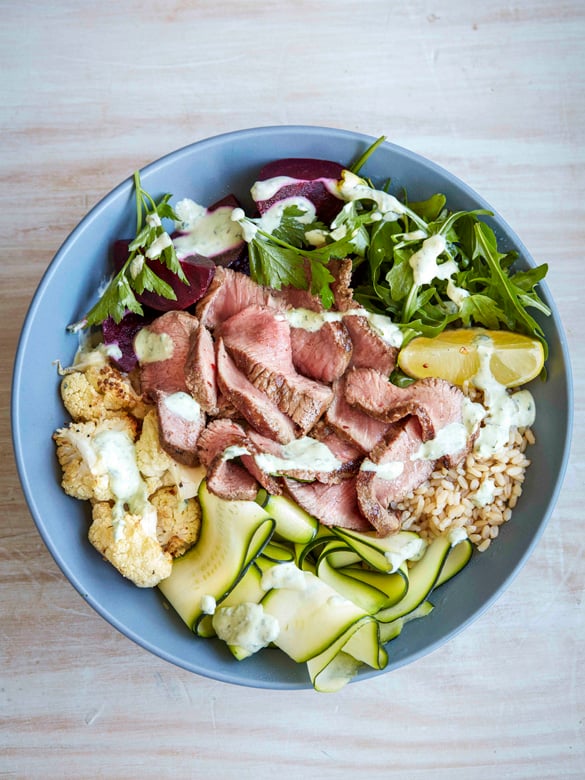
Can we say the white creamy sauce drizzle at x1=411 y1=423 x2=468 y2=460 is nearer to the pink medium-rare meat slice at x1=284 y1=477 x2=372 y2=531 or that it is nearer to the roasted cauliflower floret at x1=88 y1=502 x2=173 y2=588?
the pink medium-rare meat slice at x1=284 y1=477 x2=372 y2=531

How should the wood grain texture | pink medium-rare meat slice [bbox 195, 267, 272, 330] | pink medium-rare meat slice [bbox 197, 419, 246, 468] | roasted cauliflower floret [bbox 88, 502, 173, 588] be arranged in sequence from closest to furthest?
roasted cauliflower floret [bbox 88, 502, 173, 588], pink medium-rare meat slice [bbox 197, 419, 246, 468], pink medium-rare meat slice [bbox 195, 267, 272, 330], the wood grain texture

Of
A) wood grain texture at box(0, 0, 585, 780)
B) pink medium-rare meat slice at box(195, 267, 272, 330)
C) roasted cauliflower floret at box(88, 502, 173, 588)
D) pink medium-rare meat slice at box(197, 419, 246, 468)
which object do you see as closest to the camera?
roasted cauliflower floret at box(88, 502, 173, 588)

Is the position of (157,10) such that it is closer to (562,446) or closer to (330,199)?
(330,199)

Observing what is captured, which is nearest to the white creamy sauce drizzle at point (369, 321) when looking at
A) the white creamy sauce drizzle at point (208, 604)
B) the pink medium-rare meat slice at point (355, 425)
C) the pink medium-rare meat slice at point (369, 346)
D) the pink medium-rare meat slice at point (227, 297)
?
the pink medium-rare meat slice at point (369, 346)

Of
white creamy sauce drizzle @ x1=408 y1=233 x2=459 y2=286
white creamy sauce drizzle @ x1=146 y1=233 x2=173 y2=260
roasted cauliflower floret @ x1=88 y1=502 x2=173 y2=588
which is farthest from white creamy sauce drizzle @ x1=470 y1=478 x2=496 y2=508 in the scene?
white creamy sauce drizzle @ x1=146 y1=233 x2=173 y2=260

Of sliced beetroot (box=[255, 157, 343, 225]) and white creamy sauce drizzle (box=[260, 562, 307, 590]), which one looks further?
sliced beetroot (box=[255, 157, 343, 225])

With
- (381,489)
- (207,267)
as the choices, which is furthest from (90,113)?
(381,489)

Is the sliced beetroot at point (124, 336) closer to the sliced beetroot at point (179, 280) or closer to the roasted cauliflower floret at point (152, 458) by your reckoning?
the sliced beetroot at point (179, 280)
